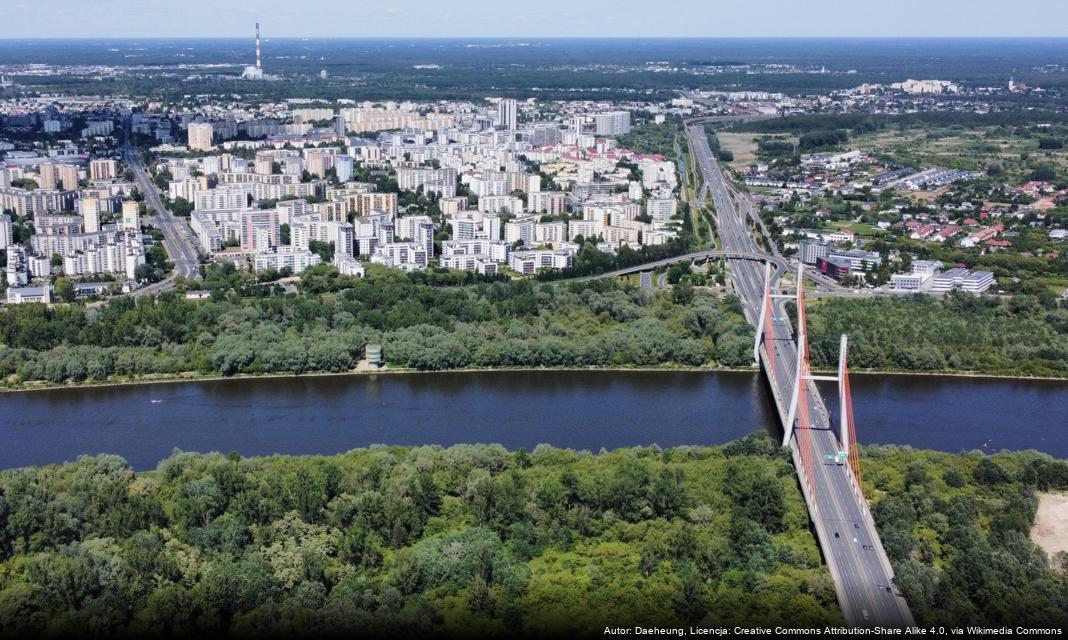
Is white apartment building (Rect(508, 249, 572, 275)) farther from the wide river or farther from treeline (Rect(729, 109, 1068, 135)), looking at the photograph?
treeline (Rect(729, 109, 1068, 135))

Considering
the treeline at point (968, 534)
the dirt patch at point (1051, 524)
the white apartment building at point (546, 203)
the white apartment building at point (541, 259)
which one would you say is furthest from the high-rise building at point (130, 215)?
the dirt patch at point (1051, 524)

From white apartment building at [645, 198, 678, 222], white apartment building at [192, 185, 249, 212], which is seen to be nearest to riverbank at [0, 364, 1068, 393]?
white apartment building at [645, 198, 678, 222]

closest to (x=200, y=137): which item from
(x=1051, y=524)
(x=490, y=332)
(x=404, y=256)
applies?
(x=404, y=256)

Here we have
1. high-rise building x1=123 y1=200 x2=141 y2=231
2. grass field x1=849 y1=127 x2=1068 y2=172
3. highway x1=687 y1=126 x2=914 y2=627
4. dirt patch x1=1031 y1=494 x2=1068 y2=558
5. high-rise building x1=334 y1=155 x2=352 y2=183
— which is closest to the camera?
highway x1=687 y1=126 x2=914 y2=627

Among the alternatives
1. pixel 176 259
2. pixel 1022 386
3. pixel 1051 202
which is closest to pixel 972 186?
pixel 1051 202

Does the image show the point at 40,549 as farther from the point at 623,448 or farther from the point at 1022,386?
the point at 1022,386
